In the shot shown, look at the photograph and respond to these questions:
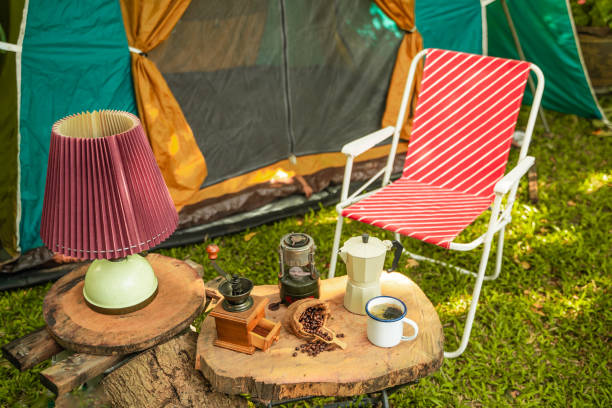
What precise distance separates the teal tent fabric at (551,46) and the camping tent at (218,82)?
33 millimetres

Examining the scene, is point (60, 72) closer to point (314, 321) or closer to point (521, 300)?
point (314, 321)

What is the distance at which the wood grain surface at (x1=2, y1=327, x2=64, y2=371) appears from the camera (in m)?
1.58

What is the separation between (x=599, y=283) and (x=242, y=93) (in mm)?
2146

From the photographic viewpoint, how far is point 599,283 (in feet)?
8.95

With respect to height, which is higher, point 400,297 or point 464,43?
point 464,43

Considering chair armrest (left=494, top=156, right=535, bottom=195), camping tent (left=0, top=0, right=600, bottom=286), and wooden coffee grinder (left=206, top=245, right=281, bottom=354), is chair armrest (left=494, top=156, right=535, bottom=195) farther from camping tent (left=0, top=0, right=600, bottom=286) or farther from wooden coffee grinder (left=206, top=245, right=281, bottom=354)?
camping tent (left=0, top=0, right=600, bottom=286)

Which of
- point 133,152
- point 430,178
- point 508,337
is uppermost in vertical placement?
point 133,152

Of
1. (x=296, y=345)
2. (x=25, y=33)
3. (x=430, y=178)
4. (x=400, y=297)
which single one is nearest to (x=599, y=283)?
(x=430, y=178)

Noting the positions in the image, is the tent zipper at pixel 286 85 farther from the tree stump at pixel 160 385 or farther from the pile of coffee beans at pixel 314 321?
the tree stump at pixel 160 385

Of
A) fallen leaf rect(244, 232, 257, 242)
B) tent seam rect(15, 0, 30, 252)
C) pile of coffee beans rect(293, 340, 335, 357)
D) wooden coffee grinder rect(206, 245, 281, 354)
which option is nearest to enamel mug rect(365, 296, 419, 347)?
pile of coffee beans rect(293, 340, 335, 357)

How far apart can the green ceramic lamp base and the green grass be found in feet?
1.95

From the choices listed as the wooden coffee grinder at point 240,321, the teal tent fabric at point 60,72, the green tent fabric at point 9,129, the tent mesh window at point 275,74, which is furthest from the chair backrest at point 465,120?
the green tent fabric at point 9,129

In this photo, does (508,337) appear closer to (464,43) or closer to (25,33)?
(464,43)

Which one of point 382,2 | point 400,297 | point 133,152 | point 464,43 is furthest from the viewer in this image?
point 464,43
